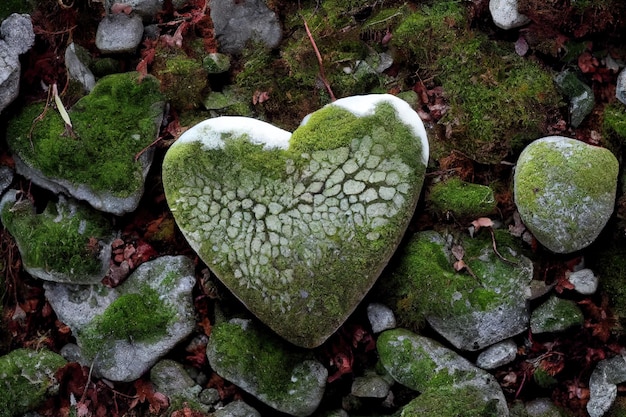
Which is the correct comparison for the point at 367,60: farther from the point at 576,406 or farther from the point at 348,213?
the point at 576,406

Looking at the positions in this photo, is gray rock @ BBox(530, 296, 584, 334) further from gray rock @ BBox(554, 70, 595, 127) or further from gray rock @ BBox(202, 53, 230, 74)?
gray rock @ BBox(202, 53, 230, 74)

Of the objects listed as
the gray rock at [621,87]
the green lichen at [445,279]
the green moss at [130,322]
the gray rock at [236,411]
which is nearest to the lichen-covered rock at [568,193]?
the green lichen at [445,279]

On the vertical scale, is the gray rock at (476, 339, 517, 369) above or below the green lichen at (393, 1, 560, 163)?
below

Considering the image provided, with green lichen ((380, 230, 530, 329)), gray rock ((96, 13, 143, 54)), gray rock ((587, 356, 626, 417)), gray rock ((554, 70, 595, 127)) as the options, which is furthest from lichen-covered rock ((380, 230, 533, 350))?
gray rock ((96, 13, 143, 54))

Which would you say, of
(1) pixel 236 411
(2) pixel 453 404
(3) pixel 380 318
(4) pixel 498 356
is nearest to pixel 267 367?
(1) pixel 236 411

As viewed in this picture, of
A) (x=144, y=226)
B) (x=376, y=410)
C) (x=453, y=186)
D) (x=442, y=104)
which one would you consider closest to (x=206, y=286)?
(x=144, y=226)

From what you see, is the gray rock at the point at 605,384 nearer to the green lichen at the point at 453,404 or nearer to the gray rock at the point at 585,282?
the gray rock at the point at 585,282
